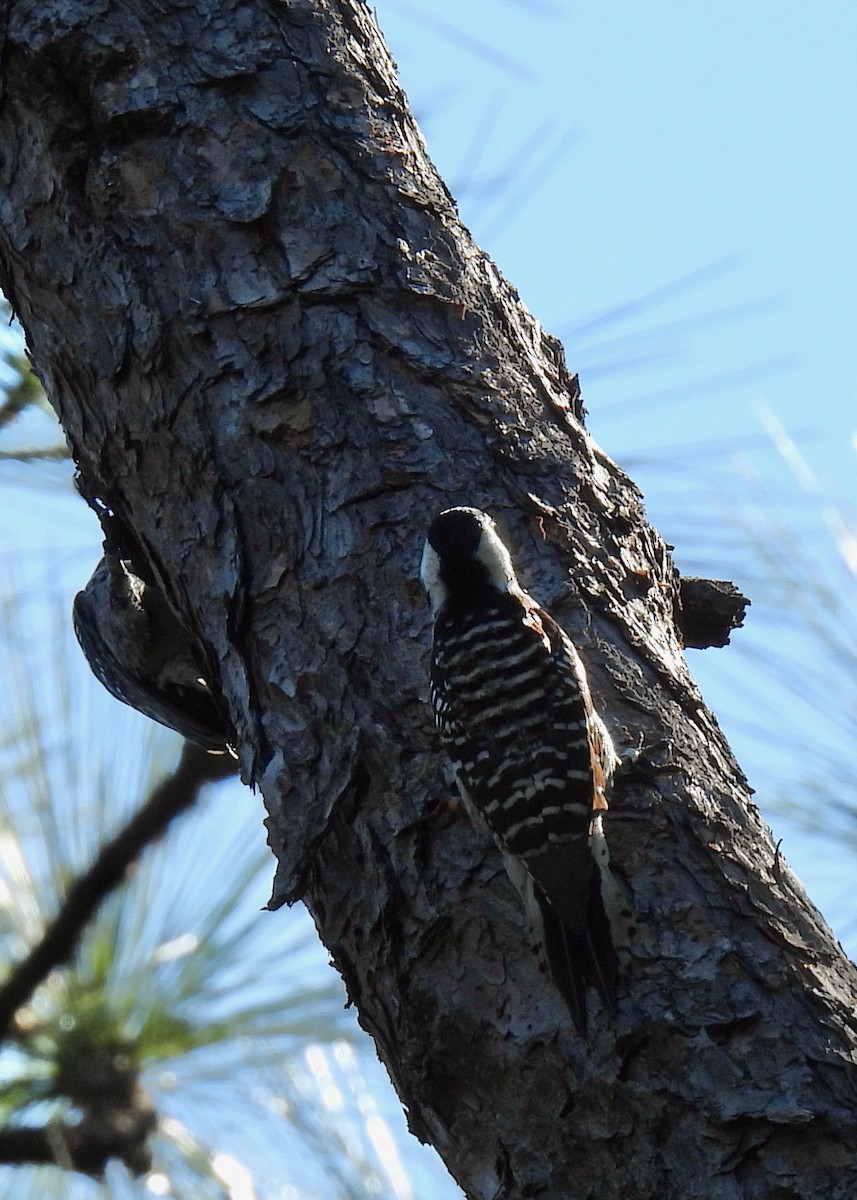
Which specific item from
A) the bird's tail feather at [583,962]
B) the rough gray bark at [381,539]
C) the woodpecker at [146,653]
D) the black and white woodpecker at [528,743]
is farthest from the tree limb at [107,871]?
the bird's tail feather at [583,962]

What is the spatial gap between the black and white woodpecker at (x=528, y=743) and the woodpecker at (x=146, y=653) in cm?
125

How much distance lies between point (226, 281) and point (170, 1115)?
2.11 metres

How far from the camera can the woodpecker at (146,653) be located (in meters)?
3.51

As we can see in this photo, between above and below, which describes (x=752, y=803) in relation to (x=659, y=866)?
above

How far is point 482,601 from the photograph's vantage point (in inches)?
93.0

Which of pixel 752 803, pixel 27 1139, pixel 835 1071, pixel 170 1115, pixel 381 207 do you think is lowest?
pixel 27 1139

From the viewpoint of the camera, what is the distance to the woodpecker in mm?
3514

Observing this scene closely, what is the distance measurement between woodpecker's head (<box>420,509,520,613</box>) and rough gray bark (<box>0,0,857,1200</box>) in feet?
0.12

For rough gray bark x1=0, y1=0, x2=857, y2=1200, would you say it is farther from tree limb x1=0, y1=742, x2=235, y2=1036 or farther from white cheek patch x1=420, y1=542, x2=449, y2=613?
tree limb x1=0, y1=742, x2=235, y2=1036

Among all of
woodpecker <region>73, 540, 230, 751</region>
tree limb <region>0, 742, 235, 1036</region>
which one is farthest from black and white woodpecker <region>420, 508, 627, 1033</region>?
woodpecker <region>73, 540, 230, 751</region>

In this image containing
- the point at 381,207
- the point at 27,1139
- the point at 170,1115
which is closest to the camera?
the point at 381,207

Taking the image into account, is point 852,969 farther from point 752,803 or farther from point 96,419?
point 96,419

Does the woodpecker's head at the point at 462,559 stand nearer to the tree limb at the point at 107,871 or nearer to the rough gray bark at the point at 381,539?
the rough gray bark at the point at 381,539

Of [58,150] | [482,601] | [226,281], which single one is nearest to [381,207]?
[226,281]
